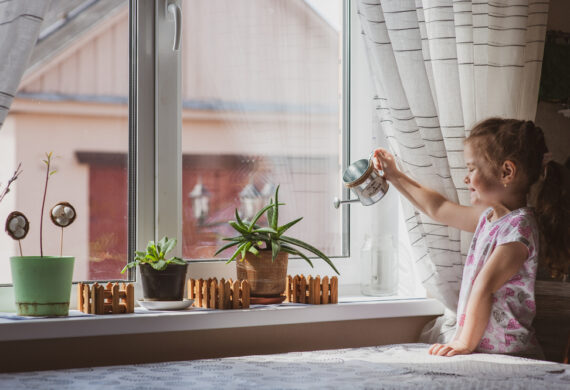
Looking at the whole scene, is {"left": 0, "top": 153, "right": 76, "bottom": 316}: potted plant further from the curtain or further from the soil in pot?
the curtain

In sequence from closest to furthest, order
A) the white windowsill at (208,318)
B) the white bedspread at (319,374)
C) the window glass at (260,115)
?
the white bedspread at (319,374) < the white windowsill at (208,318) < the window glass at (260,115)

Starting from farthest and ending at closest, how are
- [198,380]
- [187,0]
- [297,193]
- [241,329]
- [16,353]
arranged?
[297,193] < [187,0] < [241,329] < [16,353] < [198,380]

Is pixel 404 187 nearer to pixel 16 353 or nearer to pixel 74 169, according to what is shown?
pixel 74 169

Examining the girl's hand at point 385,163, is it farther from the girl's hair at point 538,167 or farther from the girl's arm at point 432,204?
the girl's hair at point 538,167

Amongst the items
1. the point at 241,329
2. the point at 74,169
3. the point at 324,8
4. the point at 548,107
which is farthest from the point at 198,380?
the point at 548,107

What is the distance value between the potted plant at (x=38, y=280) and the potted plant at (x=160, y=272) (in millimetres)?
158

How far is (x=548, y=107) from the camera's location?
2.16 meters

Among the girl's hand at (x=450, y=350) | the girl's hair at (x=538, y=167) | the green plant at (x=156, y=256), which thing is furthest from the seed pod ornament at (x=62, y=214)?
the girl's hair at (x=538, y=167)

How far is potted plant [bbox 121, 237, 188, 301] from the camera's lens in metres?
1.67

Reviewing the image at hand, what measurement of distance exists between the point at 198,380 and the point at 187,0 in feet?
3.44

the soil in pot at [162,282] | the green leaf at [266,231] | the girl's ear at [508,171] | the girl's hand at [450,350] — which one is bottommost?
the girl's hand at [450,350]

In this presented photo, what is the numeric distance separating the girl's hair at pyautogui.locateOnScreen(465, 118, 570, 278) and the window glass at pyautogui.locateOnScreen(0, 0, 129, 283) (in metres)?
0.90

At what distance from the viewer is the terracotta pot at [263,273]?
1.76 meters

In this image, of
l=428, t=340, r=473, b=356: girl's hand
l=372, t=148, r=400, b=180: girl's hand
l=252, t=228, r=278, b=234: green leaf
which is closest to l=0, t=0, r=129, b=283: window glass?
l=252, t=228, r=278, b=234: green leaf
